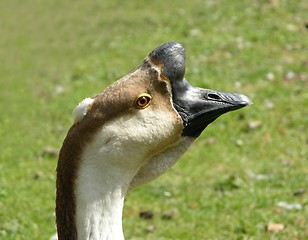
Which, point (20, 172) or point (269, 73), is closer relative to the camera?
point (20, 172)

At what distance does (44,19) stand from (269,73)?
20.9 ft

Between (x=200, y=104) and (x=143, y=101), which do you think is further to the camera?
(x=200, y=104)

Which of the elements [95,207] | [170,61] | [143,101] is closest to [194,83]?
[170,61]

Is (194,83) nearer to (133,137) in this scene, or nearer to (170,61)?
(170,61)

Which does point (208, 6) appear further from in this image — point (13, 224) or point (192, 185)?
point (13, 224)

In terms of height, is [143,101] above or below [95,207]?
above

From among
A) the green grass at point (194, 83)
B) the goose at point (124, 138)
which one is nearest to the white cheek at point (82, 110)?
the goose at point (124, 138)

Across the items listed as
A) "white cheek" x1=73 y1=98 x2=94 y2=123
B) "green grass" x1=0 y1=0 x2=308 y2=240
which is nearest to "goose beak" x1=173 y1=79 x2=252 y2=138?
"white cheek" x1=73 y1=98 x2=94 y2=123

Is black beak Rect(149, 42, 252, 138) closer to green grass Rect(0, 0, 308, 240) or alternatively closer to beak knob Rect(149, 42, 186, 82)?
beak knob Rect(149, 42, 186, 82)

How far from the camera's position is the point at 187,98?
3654 millimetres

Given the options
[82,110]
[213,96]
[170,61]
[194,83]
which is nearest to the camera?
[82,110]

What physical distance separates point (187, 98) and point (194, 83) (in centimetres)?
644

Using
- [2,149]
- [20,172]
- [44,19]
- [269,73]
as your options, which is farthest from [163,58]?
[44,19]

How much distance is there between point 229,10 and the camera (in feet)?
42.5
